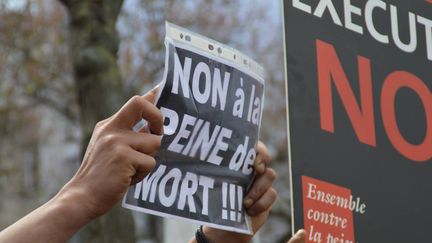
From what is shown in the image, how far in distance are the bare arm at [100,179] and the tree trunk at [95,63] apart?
4.61 meters

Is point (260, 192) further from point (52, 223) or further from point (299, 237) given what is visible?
point (52, 223)

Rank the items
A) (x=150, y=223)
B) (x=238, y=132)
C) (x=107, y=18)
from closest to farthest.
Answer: (x=238, y=132), (x=107, y=18), (x=150, y=223)

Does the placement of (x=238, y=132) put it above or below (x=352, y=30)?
below

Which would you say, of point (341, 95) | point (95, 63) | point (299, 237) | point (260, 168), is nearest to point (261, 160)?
point (260, 168)

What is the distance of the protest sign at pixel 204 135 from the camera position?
2.28 m

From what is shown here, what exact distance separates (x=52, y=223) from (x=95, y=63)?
4.87 meters

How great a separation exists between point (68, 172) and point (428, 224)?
22251 mm

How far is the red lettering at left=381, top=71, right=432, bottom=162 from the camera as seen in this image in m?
2.85

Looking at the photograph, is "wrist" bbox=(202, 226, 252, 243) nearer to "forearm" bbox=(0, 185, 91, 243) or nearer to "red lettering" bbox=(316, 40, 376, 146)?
"red lettering" bbox=(316, 40, 376, 146)

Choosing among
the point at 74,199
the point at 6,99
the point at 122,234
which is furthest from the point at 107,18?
the point at 6,99

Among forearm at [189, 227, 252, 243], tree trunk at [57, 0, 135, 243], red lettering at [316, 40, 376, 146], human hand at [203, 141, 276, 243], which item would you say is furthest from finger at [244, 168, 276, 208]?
tree trunk at [57, 0, 135, 243]

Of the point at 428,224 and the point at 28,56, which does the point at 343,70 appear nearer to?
the point at 428,224

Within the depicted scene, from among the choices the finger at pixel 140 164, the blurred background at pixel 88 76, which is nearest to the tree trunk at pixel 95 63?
the blurred background at pixel 88 76

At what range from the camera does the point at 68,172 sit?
24.6m
